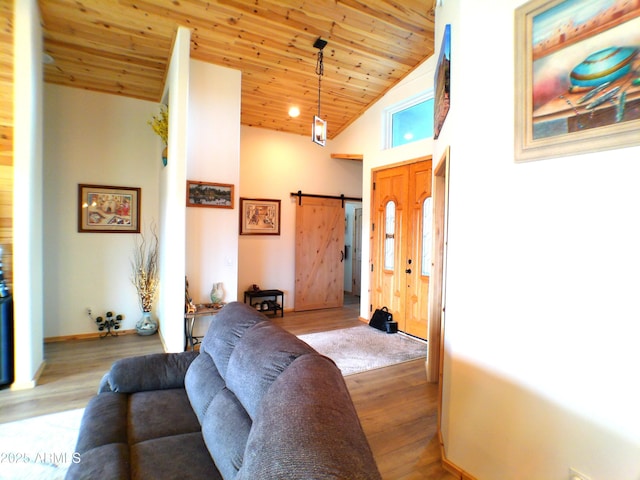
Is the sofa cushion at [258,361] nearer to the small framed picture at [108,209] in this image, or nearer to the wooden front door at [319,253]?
the small framed picture at [108,209]

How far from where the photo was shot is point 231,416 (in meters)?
1.33

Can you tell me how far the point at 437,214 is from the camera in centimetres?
303

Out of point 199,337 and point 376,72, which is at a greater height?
point 376,72

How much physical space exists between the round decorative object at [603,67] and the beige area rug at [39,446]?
3319 millimetres

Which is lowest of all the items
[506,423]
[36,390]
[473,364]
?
[36,390]

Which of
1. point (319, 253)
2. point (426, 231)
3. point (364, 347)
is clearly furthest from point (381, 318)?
point (319, 253)

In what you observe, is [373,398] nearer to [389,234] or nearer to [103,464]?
[103,464]

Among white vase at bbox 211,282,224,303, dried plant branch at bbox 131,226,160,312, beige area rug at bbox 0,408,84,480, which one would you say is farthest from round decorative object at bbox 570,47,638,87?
dried plant branch at bbox 131,226,160,312

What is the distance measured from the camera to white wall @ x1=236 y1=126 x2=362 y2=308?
539cm

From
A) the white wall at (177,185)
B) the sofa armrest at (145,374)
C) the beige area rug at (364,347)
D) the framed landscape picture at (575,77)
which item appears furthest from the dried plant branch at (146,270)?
the framed landscape picture at (575,77)

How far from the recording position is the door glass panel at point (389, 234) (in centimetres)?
479

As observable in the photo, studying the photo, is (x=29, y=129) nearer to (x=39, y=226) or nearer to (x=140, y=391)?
(x=39, y=226)

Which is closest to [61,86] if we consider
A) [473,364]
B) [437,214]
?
[437,214]

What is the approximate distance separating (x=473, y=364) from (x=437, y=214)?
5.17 feet
